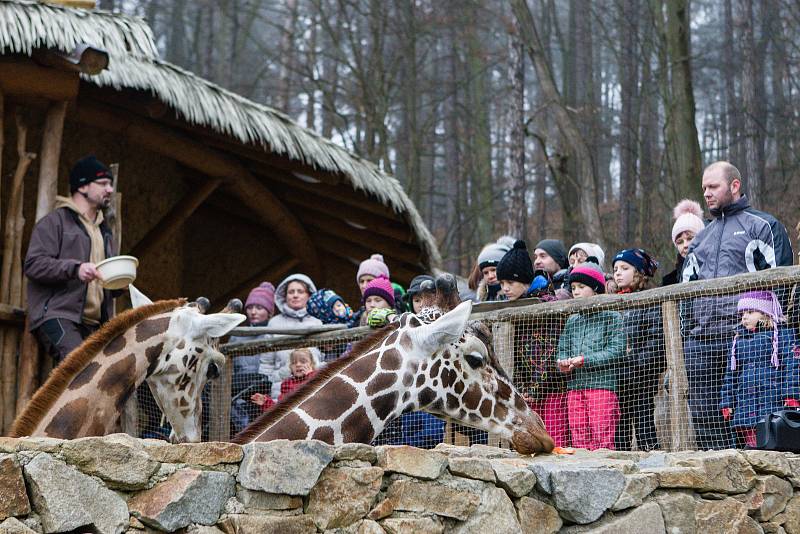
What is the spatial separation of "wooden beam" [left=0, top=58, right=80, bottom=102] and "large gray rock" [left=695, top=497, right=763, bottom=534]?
5637mm

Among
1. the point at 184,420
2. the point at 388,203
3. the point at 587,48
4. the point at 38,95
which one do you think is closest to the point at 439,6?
the point at 587,48

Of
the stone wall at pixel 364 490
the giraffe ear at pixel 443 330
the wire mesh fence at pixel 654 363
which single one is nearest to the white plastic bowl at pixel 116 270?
the wire mesh fence at pixel 654 363

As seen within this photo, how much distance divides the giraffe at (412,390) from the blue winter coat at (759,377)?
1190 mm

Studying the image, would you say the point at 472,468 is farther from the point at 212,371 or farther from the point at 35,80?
the point at 35,80

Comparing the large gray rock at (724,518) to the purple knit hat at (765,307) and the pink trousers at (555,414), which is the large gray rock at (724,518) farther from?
the pink trousers at (555,414)

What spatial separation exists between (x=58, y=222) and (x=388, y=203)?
13.7ft

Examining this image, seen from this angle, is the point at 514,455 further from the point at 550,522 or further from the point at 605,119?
the point at 605,119

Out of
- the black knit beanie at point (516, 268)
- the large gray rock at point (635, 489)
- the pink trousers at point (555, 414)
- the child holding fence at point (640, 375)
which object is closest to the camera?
the large gray rock at point (635, 489)

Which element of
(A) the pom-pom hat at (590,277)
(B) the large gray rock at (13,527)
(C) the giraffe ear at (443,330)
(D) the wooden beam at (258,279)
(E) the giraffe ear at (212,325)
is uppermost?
(D) the wooden beam at (258,279)

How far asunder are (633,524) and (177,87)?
5894mm

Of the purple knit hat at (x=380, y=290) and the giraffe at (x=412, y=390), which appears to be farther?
the purple knit hat at (x=380, y=290)

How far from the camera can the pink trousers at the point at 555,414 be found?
21.0ft

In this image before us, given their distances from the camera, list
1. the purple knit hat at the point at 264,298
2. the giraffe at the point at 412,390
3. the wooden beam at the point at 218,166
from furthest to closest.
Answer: the wooden beam at the point at 218,166, the purple knit hat at the point at 264,298, the giraffe at the point at 412,390

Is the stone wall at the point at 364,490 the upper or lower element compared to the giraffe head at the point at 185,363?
lower
